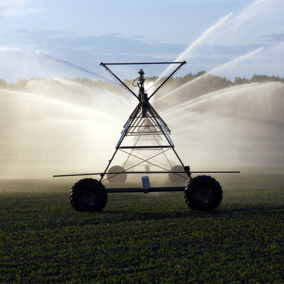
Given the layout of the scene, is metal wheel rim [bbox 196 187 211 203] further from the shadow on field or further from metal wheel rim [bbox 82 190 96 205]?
metal wheel rim [bbox 82 190 96 205]

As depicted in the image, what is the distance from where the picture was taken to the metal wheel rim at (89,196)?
13.0 meters

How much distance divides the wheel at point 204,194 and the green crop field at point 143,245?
1.26ft

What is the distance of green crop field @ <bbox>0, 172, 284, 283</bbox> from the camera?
6789mm

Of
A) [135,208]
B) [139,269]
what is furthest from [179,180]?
[139,269]

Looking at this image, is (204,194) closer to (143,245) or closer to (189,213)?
(189,213)

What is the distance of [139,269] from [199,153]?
61303mm

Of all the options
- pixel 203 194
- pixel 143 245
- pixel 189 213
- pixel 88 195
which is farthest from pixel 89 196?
pixel 143 245

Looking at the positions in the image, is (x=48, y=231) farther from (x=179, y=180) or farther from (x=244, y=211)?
(x=179, y=180)

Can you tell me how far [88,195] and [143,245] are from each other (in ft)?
16.3

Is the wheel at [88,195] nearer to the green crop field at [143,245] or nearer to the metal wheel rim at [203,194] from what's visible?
the green crop field at [143,245]

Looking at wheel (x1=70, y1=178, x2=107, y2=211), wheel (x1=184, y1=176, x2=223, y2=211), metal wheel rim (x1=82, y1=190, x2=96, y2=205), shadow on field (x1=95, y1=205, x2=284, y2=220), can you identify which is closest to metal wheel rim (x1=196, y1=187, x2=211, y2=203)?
wheel (x1=184, y1=176, x2=223, y2=211)

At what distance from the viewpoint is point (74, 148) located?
81688 millimetres

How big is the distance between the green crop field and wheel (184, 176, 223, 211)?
1.26 ft

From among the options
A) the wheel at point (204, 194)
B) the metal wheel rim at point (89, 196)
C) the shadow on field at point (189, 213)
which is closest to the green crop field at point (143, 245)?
the shadow on field at point (189, 213)
